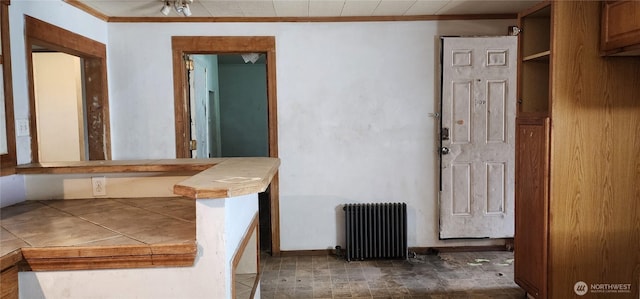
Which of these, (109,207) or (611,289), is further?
(611,289)

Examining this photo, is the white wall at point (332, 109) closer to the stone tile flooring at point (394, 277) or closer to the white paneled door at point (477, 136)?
the white paneled door at point (477, 136)

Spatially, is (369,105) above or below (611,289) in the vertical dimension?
above

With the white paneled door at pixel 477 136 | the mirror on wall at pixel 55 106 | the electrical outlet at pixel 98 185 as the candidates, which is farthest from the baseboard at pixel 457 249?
the mirror on wall at pixel 55 106

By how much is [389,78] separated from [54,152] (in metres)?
3.49

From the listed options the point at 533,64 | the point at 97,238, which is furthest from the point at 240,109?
the point at 97,238

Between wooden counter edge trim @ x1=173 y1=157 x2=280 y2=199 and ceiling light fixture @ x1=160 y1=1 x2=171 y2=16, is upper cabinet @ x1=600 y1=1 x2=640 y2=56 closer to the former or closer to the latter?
wooden counter edge trim @ x1=173 y1=157 x2=280 y2=199

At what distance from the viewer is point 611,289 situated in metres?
2.61

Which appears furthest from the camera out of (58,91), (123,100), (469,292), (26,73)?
(58,91)

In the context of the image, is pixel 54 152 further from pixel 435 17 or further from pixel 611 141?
pixel 611 141

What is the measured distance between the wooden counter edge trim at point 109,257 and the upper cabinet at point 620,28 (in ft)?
7.91

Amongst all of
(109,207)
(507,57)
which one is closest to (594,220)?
(507,57)

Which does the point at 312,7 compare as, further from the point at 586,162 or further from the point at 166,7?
the point at 586,162

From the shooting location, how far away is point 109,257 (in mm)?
1335

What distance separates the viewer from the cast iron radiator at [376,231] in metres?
3.80
